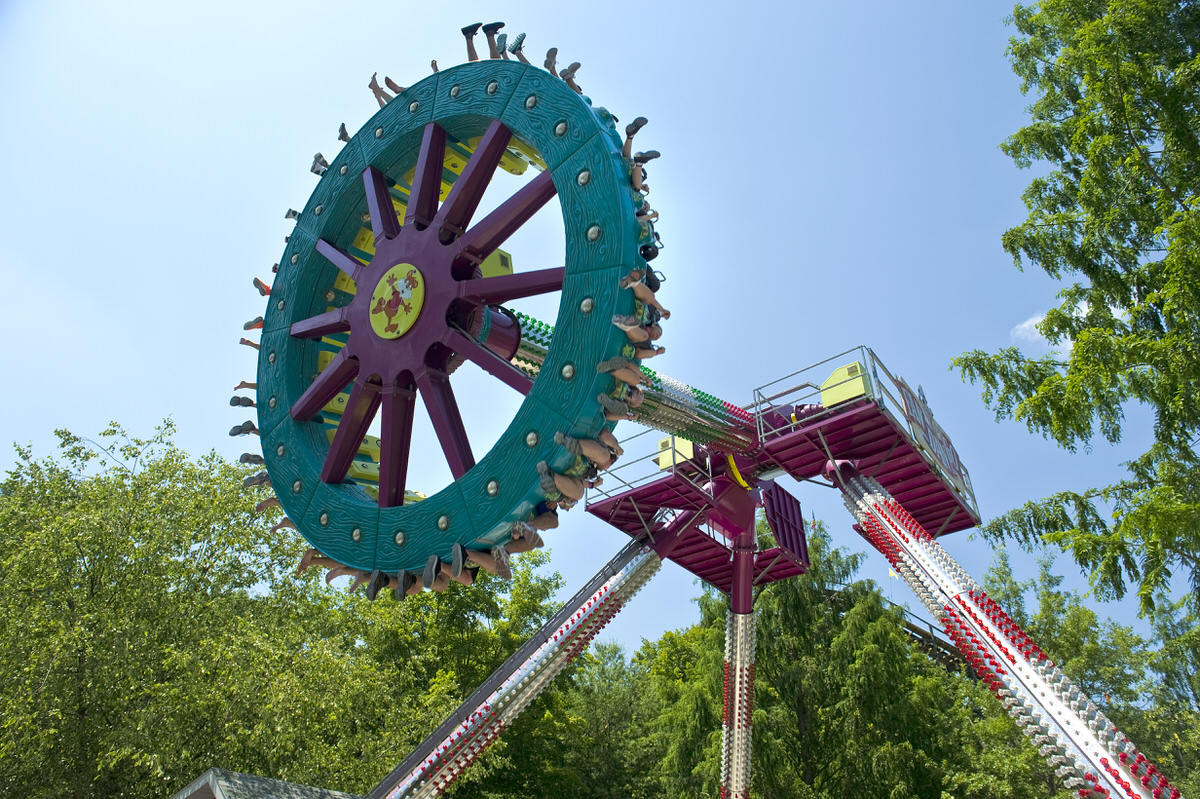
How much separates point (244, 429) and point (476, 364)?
8.68 ft

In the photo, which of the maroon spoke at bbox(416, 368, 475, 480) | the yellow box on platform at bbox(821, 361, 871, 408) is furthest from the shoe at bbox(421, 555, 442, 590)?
the yellow box on platform at bbox(821, 361, 871, 408)

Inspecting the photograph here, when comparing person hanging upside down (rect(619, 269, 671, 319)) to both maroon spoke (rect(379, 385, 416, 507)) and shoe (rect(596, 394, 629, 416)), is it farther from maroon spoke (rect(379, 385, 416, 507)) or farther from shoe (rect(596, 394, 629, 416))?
maroon spoke (rect(379, 385, 416, 507))

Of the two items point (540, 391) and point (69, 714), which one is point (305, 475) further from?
point (69, 714)

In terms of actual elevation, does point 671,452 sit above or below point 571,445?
above

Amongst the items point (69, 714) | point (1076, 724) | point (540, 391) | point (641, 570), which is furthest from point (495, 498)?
point (69, 714)

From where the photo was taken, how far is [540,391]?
18.4 feet

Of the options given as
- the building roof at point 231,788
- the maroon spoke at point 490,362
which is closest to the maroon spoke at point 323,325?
the maroon spoke at point 490,362

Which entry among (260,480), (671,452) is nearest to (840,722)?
(671,452)

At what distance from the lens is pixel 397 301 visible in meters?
6.78

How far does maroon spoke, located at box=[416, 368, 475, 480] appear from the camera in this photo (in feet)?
20.2

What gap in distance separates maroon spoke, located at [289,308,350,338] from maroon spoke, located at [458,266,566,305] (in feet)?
4.71

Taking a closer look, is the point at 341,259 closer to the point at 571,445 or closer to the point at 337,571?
the point at 337,571

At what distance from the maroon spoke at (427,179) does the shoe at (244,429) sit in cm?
237

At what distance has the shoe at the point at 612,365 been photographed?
5.36m
